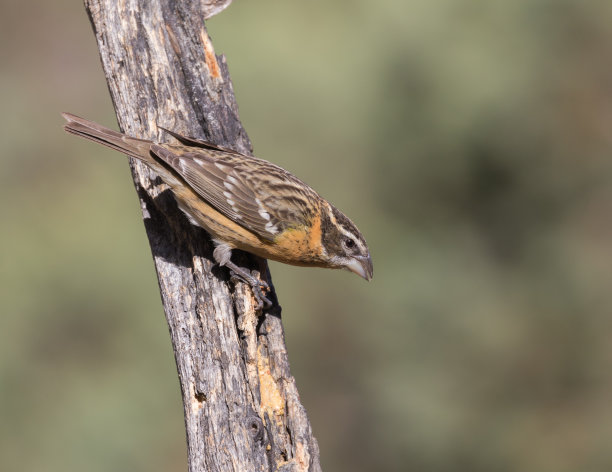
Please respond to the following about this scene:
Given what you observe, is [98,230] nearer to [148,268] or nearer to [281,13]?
[148,268]

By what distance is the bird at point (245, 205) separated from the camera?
5102mm

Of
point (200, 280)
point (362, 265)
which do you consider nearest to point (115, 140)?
point (200, 280)

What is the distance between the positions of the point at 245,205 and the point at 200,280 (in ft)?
2.44

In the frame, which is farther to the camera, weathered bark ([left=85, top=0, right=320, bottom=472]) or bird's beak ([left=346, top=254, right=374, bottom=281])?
bird's beak ([left=346, top=254, right=374, bottom=281])

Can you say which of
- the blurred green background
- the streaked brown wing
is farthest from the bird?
the blurred green background

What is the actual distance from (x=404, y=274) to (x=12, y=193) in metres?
6.00

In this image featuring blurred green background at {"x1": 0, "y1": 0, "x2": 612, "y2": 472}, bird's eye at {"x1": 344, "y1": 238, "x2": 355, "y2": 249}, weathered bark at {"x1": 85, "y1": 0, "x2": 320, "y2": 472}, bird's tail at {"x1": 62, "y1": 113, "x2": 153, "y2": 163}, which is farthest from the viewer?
blurred green background at {"x1": 0, "y1": 0, "x2": 612, "y2": 472}

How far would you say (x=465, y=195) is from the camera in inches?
445

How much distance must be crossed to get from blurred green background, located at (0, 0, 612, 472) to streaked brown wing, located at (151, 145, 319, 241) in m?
4.30

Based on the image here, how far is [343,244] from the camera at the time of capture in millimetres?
5551

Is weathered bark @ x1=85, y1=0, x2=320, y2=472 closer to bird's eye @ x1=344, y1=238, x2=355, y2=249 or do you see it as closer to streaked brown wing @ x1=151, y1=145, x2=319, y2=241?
streaked brown wing @ x1=151, y1=145, x2=319, y2=241

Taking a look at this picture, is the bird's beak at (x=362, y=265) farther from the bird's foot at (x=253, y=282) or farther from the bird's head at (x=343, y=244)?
the bird's foot at (x=253, y=282)

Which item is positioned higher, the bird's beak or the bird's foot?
the bird's beak

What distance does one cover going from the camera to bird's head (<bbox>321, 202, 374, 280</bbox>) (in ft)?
18.1
